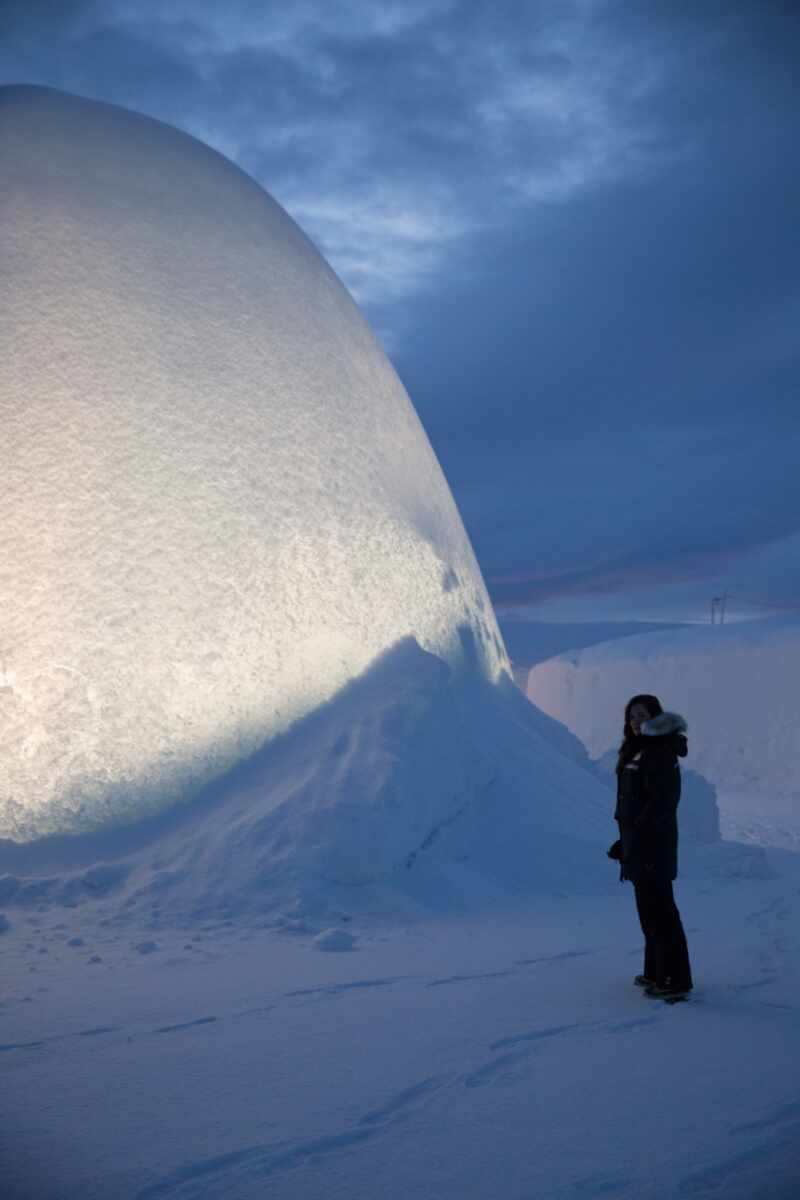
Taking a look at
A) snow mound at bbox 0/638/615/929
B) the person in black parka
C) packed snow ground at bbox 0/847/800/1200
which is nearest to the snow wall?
snow mound at bbox 0/638/615/929

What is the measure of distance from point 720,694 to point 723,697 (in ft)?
0.46

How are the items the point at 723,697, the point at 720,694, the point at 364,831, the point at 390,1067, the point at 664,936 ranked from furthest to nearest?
the point at 720,694
the point at 723,697
the point at 364,831
the point at 664,936
the point at 390,1067

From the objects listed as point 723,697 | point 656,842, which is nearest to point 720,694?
point 723,697

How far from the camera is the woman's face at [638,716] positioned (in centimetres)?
415

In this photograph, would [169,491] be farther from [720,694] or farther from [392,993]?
[720,694]

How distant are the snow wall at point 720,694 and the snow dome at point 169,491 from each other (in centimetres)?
1098

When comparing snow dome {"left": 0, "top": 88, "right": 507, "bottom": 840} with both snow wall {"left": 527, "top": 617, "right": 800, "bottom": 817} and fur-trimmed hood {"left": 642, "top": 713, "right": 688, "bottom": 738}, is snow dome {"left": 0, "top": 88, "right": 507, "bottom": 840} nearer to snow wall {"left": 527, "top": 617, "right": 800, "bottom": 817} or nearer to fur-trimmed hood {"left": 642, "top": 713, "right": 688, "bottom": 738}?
fur-trimmed hood {"left": 642, "top": 713, "right": 688, "bottom": 738}

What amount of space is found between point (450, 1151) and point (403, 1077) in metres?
0.55

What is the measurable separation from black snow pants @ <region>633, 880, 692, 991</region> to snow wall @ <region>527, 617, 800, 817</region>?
12942 millimetres

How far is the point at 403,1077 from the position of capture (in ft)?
10.1

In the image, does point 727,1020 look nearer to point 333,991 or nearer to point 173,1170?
point 333,991

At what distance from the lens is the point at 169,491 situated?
731 centimetres

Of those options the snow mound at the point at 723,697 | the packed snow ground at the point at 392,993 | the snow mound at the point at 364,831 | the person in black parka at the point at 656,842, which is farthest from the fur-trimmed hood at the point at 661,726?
the snow mound at the point at 723,697

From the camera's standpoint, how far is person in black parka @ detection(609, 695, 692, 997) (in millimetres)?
3949
